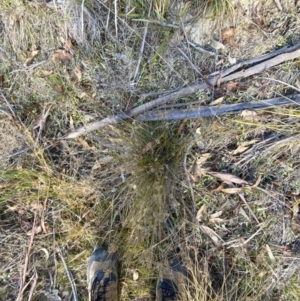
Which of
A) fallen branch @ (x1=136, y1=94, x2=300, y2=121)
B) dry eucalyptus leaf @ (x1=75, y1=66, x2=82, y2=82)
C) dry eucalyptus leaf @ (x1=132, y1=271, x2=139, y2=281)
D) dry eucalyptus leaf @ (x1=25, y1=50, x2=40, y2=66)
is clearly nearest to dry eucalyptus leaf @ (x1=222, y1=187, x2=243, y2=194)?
fallen branch @ (x1=136, y1=94, x2=300, y2=121)

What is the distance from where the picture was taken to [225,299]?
2.18m

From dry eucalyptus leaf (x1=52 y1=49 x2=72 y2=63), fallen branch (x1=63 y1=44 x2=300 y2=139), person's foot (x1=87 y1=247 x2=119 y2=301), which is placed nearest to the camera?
fallen branch (x1=63 y1=44 x2=300 y2=139)

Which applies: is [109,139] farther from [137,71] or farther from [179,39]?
[179,39]

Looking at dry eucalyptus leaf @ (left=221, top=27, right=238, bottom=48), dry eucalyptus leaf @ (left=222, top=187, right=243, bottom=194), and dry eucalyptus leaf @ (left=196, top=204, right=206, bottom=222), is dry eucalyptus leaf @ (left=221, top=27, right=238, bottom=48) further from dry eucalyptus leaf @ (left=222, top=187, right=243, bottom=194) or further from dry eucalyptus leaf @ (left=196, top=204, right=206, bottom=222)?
dry eucalyptus leaf @ (left=196, top=204, right=206, bottom=222)

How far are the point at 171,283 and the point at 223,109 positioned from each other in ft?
3.54

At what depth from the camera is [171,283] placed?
7.41 feet

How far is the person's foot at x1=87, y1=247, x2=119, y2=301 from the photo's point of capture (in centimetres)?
231

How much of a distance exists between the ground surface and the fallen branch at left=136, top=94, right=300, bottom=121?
0.13 ft

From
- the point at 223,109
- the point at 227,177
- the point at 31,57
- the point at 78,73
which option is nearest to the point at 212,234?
the point at 227,177

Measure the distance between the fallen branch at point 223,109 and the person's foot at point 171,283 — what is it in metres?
0.90

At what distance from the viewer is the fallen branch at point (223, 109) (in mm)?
2215

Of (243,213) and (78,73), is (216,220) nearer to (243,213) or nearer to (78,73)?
(243,213)

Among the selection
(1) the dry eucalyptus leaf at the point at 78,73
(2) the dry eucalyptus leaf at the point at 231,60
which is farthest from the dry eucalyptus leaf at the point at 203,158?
(1) the dry eucalyptus leaf at the point at 78,73

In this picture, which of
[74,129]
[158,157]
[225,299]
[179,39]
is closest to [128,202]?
[158,157]
